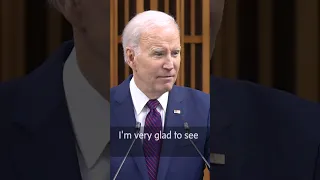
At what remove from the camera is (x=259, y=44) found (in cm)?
263

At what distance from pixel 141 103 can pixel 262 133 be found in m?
0.62

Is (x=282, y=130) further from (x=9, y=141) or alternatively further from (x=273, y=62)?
(x=9, y=141)

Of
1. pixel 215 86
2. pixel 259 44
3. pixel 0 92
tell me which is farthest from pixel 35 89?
pixel 259 44

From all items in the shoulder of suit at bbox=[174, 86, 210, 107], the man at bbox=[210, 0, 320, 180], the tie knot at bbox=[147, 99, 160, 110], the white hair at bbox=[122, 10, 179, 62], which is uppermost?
the white hair at bbox=[122, 10, 179, 62]

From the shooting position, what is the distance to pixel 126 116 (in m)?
2.40

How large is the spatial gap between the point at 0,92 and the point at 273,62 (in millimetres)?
1322

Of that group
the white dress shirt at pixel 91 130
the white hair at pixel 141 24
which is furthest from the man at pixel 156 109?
the white dress shirt at pixel 91 130

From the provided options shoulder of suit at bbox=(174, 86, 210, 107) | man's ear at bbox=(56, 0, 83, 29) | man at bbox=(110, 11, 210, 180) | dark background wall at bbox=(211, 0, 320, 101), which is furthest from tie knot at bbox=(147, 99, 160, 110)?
man's ear at bbox=(56, 0, 83, 29)

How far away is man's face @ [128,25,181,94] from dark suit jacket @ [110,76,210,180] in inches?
2.3

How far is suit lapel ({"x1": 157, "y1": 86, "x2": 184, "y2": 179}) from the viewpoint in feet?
7.80

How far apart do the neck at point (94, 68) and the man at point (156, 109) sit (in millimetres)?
192

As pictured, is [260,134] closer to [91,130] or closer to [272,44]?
[272,44]

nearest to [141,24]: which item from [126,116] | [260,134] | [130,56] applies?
[130,56]

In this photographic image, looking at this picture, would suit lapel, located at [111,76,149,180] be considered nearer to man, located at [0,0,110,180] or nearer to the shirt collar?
the shirt collar
